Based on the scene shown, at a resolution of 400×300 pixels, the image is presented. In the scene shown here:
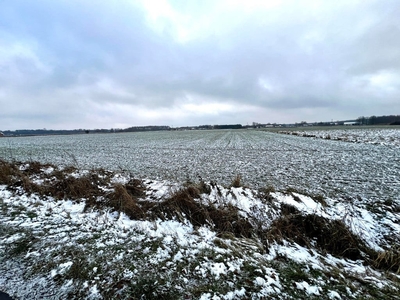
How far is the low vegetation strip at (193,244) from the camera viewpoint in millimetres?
2973

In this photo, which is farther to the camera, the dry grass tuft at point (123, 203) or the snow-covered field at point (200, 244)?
the dry grass tuft at point (123, 203)

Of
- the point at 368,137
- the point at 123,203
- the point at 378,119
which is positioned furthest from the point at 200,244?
the point at 378,119

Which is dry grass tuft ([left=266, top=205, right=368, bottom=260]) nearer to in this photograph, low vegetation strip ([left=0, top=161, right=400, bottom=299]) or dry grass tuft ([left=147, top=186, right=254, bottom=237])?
low vegetation strip ([left=0, top=161, right=400, bottom=299])

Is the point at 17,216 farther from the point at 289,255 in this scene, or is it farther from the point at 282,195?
the point at 282,195

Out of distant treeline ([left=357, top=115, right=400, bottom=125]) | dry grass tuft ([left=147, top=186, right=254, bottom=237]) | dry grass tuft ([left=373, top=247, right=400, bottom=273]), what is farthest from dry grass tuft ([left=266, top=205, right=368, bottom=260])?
distant treeline ([left=357, top=115, right=400, bottom=125])

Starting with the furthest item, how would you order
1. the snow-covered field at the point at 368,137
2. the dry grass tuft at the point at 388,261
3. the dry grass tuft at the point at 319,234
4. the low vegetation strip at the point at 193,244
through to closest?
1. the snow-covered field at the point at 368,137
2. the dry grass tuft at the point at 319,234
3. the dry grass tuft at the point at 388,261
4. the low vegetation strip at the point at 193,244

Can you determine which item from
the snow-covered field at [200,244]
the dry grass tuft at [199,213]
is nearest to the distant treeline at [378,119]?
the snow-covered field at [200,244]

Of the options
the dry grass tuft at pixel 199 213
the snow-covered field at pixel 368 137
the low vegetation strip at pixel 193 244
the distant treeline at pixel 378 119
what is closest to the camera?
the low vegetation strip at pixel 193 244

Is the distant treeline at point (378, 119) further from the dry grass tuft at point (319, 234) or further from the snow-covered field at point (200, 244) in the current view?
the dry grass tuft at point (319, 234)

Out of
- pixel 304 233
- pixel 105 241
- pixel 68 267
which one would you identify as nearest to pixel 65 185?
pixel 105 241

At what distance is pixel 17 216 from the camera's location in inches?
205

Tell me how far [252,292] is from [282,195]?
3.77 metres

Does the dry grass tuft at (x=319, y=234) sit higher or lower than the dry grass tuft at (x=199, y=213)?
lower

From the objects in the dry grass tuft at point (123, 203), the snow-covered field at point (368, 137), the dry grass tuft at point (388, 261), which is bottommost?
the dry grass tuft at point (388, 261)
